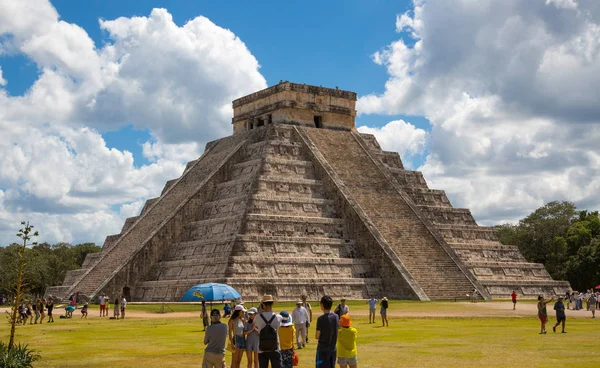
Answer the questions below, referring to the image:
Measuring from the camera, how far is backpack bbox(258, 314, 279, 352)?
1062 cm

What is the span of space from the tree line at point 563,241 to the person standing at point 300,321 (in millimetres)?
37012

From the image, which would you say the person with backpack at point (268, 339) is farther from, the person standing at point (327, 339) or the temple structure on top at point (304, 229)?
the temple structure on top at point (304, 229)

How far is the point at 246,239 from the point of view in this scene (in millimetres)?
33094

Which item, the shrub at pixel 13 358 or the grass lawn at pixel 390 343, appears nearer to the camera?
the shrub at pixel 13 358

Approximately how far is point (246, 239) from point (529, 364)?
20.5 m

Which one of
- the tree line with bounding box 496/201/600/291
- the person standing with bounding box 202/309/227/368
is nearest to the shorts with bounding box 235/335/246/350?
the person standing with bounding box 202/309/227/368

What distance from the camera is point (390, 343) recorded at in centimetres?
1745

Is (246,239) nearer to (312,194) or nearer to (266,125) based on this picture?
(312,194)

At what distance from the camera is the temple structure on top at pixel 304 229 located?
33.4 metres

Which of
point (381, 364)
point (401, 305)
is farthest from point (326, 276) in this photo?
point (381, 364)

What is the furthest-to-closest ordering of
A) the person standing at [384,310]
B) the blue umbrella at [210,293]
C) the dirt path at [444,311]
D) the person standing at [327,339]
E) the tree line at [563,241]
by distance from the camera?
the tree line at [563,241] < the dirt path at [444,311] < the person standing at [384,310] < the blue umbrella at [210,293] < the person standing at [327,339]

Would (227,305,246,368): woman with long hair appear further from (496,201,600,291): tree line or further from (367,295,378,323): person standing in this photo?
(496,201,600,291): tree line

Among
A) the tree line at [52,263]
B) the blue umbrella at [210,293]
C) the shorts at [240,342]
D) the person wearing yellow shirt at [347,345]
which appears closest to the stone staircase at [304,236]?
the blue umbrella at [210,293]

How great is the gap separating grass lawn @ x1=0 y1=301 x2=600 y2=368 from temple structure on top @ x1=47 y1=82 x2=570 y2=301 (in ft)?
24.3
